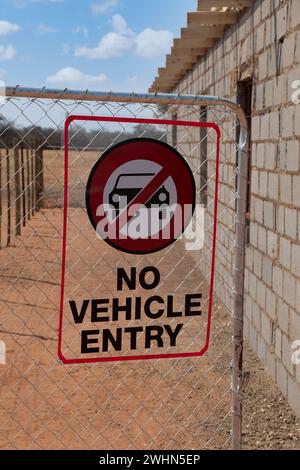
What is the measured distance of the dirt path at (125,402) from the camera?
404 centimetres

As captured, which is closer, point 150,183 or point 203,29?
point 150,183

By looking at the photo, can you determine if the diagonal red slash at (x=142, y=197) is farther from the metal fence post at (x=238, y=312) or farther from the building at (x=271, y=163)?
the building at (x=271, y=163)

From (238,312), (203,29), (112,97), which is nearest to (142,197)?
(112,97)

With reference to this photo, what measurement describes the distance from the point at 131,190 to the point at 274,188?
8.77ft

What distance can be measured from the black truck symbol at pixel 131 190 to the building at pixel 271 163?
1968 millimetres

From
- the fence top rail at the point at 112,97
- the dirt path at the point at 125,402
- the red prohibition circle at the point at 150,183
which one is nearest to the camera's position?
the fence top rail at the point at 112,97

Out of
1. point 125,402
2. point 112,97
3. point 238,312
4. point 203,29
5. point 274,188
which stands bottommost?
point 125,402

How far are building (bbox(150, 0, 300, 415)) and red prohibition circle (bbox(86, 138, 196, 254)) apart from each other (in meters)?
1.85

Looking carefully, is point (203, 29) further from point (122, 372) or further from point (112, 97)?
point (112, 97)

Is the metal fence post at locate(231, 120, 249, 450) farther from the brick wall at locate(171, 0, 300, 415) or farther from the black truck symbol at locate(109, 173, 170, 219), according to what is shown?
the brick wall at locate(171, 0, 300, 415)

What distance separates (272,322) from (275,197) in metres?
1.16

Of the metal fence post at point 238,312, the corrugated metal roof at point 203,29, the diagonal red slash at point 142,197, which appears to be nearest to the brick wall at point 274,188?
the corrugated metal roof at point 203,29

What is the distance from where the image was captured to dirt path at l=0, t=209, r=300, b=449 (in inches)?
159

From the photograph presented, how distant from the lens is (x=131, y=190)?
2.73 m
